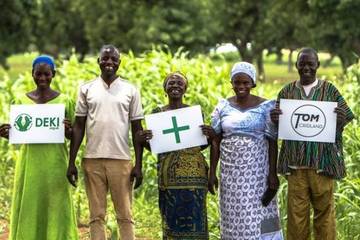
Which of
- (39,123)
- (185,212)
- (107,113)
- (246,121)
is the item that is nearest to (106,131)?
(107,113)

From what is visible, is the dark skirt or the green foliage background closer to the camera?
the dark skirt

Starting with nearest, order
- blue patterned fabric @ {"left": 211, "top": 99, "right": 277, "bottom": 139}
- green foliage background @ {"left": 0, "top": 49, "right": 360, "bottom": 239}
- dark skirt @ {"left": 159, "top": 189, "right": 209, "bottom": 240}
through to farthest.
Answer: blue patterned fabric @ {"left": 211, "top": 99, "right": 277, "bottom": 139}, dark skirt @ {"left": 159, "top": 189, "right": 209, "bottom": 240}, green foliage background @ {"left": 0, "top": 49, "right": 360, "bottom": 239}

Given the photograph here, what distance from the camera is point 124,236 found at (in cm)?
512

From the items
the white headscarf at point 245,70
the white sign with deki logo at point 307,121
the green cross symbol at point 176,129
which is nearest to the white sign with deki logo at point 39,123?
the green cross symbol at point 176,129

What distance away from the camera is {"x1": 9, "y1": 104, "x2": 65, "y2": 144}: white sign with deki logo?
16.1ft

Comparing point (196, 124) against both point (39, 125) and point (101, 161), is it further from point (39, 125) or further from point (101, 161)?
point (39, 125)

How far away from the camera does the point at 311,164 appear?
4.80m

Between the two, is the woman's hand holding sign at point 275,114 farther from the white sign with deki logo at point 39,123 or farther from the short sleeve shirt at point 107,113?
the white sign with deki logo at point 39,123

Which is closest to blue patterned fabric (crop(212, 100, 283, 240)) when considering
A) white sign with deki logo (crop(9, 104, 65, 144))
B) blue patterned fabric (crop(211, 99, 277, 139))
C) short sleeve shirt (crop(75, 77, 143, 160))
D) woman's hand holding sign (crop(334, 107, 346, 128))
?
blue patterned fabric (crop(211, 99, 277, 139))

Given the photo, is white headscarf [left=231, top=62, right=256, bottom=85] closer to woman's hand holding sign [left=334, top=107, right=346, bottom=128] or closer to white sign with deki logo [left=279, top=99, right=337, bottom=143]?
white sign with deki logo [left=279, top=99, right=337, bottom=143]

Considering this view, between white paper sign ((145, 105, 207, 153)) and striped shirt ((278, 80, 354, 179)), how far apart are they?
57 cm

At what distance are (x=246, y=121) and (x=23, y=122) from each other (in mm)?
1440

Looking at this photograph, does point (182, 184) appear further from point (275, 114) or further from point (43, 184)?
point (43, 184)

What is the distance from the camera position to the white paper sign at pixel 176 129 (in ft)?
16.0
